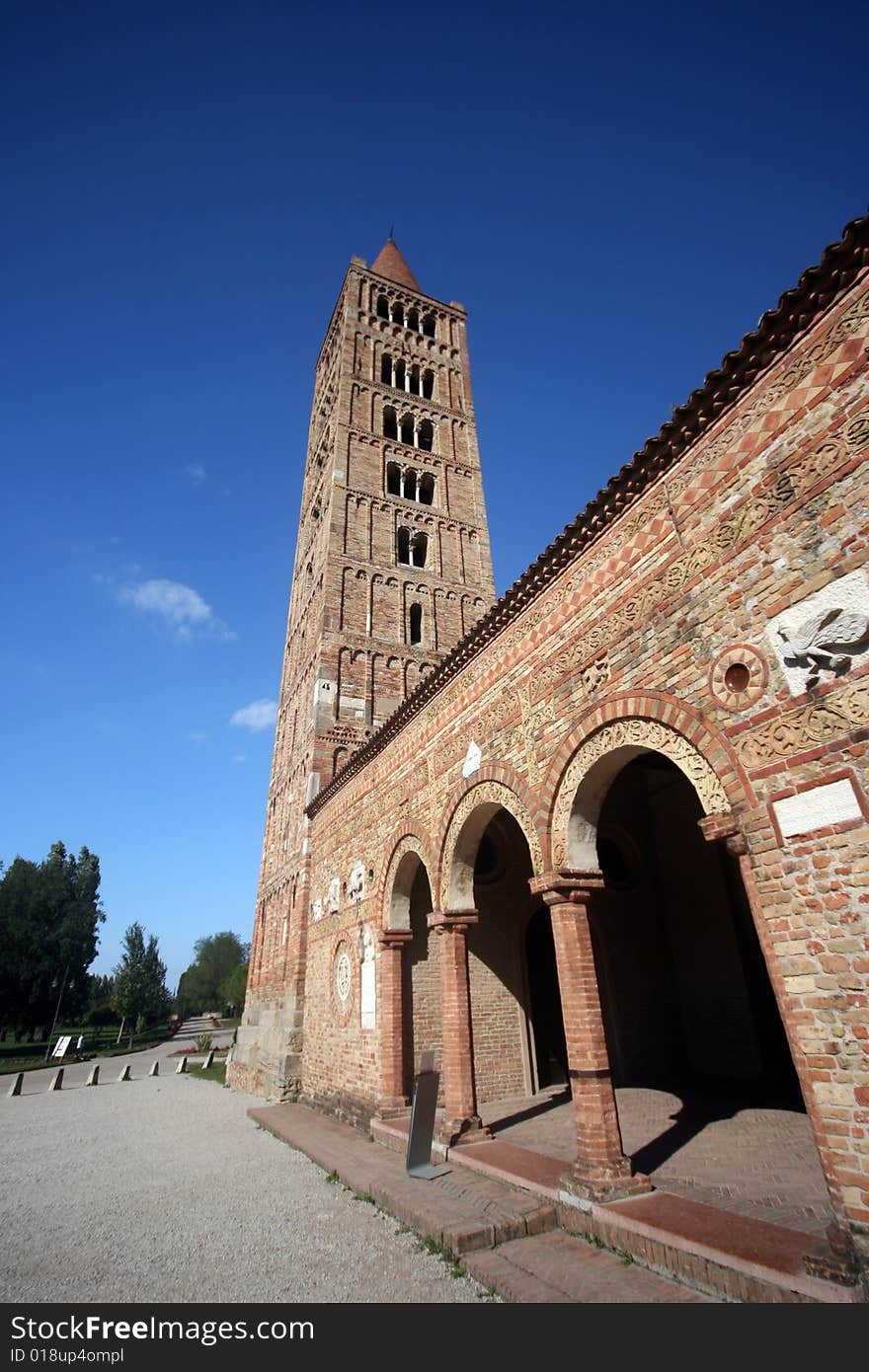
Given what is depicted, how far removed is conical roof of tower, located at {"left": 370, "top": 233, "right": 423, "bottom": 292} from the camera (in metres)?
27.2

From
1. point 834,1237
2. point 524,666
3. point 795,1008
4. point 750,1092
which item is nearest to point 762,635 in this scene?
point 795,1008

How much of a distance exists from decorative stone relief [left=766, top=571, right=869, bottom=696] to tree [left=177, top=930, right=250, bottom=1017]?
246 ft

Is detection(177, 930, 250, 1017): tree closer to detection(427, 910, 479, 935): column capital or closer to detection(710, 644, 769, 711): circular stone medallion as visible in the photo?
detection(427, 910, 479, 935): column capital

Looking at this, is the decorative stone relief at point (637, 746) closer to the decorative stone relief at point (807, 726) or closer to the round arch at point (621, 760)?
the round arch at point (621, 760)

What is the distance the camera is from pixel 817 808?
385 centimetres

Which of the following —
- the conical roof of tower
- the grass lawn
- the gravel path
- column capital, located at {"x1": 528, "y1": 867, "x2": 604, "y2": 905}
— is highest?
the conical roof of tower

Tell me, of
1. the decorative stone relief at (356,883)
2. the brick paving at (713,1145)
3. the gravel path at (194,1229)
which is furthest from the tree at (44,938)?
the brick paving at (713,1145)

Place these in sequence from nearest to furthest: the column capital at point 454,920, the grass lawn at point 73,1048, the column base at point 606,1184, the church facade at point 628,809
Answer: the church facade at point 628,809, the column base at point 606,1184, the column capital at point 454,920, the grass lawn at point 73,1048

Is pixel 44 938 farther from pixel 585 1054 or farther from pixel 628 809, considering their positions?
pixel 585 1054

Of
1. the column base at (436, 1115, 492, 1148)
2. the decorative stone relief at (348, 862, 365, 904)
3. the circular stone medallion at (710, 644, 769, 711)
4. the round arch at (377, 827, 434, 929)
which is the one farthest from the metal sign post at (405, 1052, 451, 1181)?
the circular stone medallion at (710, 644, 769, 711)

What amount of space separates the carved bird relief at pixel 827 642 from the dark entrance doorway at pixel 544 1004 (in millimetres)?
8019

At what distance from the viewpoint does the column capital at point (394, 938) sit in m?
9.78

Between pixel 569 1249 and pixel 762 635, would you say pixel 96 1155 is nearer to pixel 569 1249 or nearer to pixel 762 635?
pixel 569 1249

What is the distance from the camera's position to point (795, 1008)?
3.76 metres
